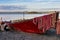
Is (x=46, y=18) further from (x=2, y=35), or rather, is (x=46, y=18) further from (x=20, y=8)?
(x=20, y=8)

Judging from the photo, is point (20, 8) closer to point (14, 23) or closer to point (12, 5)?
point (12, 5)

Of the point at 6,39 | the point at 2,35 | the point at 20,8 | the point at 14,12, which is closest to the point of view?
the point at 6,39

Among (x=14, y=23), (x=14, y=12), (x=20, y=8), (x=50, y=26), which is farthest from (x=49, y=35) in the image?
(x=20, y=8)

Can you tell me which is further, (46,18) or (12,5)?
(12,5)

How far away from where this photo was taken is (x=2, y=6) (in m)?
8.89

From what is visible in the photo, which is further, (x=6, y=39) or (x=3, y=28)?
(x=3, y=28)

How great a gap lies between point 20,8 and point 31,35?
9.54 feet

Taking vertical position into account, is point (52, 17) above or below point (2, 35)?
above

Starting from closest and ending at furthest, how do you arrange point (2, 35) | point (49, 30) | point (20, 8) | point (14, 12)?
1. point (2, 35)
2. point (49, 30)
3. point (14, 12)
4. point (20, 8)

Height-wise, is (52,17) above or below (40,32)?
above

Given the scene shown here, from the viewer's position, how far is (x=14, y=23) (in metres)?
6.31

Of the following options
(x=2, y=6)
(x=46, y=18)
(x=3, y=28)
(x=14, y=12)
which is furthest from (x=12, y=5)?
(x=46, y=18)

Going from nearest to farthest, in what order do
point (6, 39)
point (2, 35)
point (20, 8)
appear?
point (6, 39), point (2, 35), point (20, 8)

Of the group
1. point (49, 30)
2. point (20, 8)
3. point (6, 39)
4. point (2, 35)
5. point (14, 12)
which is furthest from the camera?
point (20, 8)
